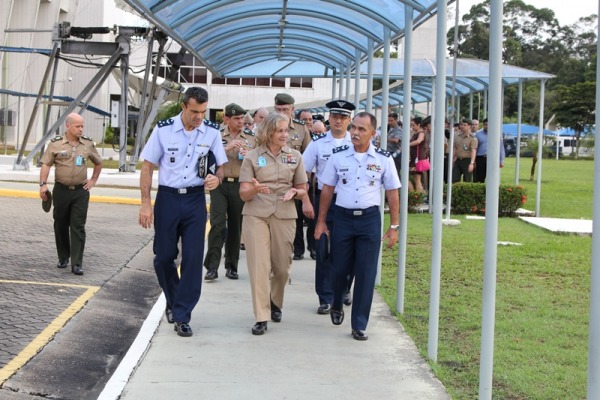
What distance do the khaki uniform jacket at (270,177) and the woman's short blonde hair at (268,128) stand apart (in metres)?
0.10

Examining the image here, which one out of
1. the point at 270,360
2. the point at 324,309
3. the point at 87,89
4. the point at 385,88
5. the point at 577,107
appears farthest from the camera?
the point at 577,107

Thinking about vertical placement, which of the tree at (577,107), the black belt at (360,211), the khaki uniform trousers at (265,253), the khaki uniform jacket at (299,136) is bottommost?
the khaki uniform trousers at (265,253)

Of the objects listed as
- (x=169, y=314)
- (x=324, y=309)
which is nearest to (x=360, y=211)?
(x=324, y=309)

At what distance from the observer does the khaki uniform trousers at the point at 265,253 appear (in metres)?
8.30

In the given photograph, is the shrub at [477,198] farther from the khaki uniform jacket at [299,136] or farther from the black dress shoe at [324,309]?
the black dress shoe at [324,309]

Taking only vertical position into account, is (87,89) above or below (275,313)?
above

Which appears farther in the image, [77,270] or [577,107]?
[577,107]

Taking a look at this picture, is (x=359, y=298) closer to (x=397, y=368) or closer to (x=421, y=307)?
(x=397, y=368)

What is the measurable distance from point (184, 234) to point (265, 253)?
2.33ft

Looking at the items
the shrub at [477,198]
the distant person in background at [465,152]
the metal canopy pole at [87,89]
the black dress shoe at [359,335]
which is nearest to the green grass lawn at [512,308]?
the black dress shoe at [359,335]

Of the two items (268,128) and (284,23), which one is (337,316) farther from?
(284,23)

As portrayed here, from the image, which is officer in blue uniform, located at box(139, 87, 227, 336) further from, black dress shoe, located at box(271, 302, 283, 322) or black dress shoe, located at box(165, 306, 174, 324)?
black dress shoe, located at box(271, 302, 283, 322)

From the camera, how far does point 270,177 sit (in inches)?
335

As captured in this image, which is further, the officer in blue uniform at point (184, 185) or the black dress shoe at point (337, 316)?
the black dress shoe at point (337, 316)
